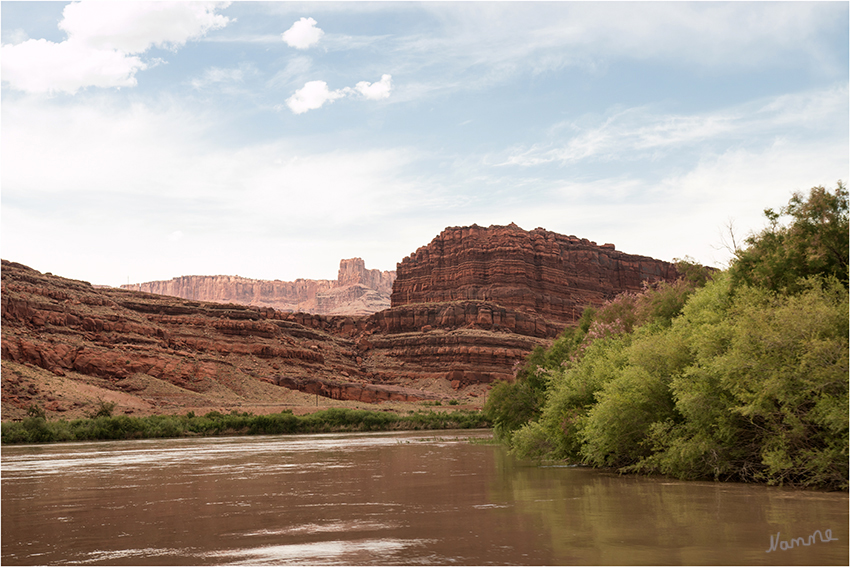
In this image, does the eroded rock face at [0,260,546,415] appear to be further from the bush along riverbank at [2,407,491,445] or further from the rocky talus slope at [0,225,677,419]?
the bush along riverbank at [2,407,491,445]

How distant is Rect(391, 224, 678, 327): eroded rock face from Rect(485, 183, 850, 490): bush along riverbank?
12784 centimetres

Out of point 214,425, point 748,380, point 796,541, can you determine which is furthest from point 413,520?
point 214,425

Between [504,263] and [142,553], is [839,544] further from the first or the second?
[504,263]

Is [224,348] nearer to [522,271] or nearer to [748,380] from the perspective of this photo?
[522,271]

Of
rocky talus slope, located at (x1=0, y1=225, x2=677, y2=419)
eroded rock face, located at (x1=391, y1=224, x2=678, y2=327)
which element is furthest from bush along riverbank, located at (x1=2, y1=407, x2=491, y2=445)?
eroded rock face, located at (x1=391, y1=224, x2=678, y2=327)

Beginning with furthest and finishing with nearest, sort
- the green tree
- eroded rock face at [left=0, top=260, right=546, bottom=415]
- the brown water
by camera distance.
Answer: eroded rock face at [left=0, top=260, right=546, bottom=415]
the green tree
the brown water

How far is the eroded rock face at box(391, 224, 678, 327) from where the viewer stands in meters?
156

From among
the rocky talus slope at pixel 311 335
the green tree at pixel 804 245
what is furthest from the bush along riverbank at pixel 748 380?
the rocky talus slope at pixel 311 335

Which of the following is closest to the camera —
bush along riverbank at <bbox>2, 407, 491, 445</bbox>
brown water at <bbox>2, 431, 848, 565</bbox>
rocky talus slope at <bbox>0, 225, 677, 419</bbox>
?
brown water at <bbox>2, 431, 848, 565</bbox>

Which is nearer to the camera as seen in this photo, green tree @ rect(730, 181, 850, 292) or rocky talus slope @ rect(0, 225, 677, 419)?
green tree @ rect(730, 181, 850, 292)

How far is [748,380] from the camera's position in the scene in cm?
1625

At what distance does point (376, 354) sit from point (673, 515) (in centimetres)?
12219

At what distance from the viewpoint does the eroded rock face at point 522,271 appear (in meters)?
156

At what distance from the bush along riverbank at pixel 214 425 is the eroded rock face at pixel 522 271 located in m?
73.6
